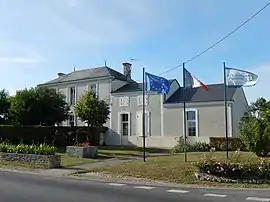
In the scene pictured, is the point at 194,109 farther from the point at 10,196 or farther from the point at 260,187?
the point at 10,196

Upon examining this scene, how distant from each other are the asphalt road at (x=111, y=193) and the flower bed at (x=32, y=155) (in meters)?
6.15

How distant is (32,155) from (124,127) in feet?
60.2

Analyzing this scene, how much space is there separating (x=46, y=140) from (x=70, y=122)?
32.2 feet

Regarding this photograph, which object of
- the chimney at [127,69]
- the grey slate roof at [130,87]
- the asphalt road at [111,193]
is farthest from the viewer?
the chimney at [127,69]

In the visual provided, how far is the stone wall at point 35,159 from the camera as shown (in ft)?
63.7

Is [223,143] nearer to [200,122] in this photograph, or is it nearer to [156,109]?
[200,122]

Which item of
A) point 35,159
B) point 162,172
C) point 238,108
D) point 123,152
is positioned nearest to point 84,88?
point 123,152

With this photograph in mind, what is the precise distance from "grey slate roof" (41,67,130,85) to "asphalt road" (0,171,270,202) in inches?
1084

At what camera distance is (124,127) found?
38.3 meters

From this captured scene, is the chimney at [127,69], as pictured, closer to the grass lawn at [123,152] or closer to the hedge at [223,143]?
the grass lawn at [123,152]

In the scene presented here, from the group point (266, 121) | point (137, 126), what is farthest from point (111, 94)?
point (266, 121)

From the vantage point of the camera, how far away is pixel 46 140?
32.0 m

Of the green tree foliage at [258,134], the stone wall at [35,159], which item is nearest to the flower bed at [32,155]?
the stone wall at [35,159]

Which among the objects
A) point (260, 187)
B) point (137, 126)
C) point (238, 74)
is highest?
point (238, 74)
